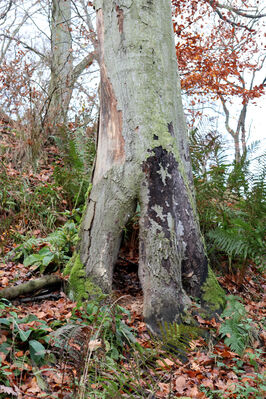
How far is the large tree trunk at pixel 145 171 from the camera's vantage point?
320 cm

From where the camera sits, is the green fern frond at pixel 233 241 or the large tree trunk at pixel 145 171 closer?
the large tree trunk at pixel 145 171

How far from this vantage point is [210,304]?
11.1ft

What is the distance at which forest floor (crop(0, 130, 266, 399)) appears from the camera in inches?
84.9

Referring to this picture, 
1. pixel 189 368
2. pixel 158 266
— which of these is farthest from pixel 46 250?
pixel 189 368

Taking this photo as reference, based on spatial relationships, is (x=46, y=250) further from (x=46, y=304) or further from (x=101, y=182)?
(x=101, y=182)

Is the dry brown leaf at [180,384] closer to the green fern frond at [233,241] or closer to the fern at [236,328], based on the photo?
the fern at [236,328]

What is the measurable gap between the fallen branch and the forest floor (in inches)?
2.8

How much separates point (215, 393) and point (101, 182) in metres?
2.09

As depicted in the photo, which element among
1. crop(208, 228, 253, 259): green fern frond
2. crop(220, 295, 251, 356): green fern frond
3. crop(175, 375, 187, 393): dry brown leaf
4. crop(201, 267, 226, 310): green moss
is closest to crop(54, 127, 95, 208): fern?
crop(208, 228, 253, 259): green fern frond

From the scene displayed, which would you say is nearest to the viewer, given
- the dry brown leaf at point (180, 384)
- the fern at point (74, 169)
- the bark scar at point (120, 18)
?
the dry brown leaf at point (180, 384)

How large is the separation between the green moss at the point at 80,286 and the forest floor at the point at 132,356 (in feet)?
0.33

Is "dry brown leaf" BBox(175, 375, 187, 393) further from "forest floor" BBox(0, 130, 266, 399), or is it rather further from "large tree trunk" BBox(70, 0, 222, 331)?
"large tree trunk" BBox(70, 0, 222, 331)

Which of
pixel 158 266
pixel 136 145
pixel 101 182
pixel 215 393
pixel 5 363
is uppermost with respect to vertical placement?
pixel 136 145

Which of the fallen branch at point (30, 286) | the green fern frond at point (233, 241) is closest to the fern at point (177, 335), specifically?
the fallen branch at point (30, 286)
